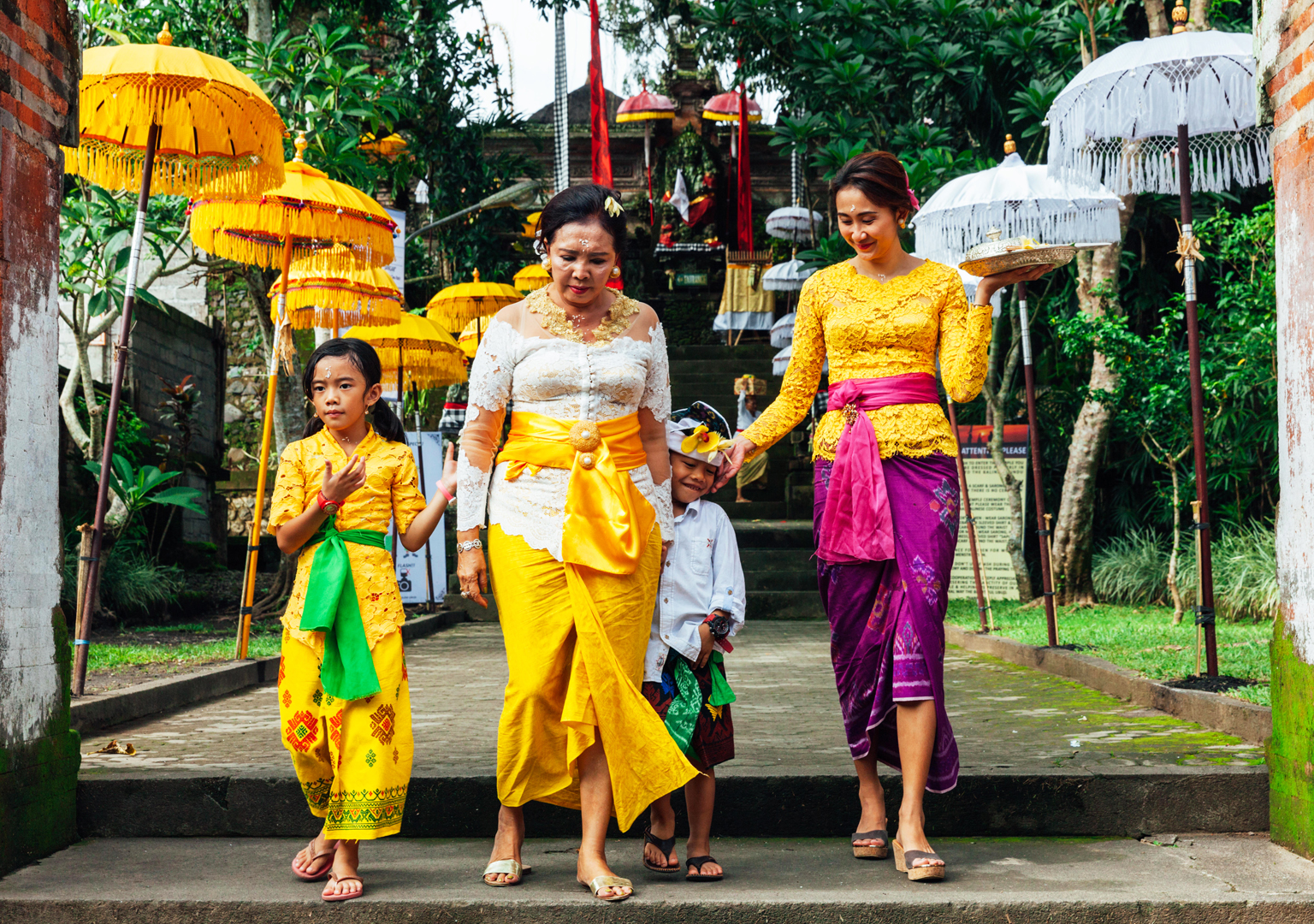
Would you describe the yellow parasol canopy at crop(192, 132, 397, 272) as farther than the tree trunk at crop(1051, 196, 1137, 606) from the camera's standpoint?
No

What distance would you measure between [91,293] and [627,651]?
6449mm

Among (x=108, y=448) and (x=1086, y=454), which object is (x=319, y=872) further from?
(x=1086, y=454)

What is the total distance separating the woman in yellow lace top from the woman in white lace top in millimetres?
484

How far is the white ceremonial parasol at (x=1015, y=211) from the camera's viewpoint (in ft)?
19.9

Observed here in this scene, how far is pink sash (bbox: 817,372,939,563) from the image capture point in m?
3.32

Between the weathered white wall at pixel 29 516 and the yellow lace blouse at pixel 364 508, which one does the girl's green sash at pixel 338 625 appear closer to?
the yellow lace blouse at pixel 364 508

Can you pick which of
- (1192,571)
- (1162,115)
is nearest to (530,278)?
(1192,571)

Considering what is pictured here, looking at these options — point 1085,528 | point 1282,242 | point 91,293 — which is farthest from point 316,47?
point 1282,242

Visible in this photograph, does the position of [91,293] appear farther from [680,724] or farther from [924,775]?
[924,775]

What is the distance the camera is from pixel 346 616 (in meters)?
3.16

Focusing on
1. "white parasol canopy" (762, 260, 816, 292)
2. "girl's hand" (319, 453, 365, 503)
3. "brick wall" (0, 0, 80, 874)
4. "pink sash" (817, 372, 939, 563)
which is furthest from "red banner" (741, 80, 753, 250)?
"girl's hand" (319, 453, 365, 503)

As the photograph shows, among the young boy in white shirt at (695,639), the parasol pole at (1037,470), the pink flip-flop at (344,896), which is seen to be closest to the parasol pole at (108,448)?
the pink flip-flop at (344,896)

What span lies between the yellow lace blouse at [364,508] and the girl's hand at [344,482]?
3.8 inches

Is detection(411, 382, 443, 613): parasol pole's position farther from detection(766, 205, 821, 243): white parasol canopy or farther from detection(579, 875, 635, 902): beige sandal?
detection(766, 205, 821, 243): white parasol canopy
